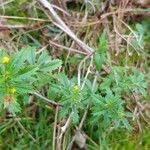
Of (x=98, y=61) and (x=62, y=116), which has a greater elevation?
(x=98, y=61)

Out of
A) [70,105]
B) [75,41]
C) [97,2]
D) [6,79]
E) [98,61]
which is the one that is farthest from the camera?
[97,2]

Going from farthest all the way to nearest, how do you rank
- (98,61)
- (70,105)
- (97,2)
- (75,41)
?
(97,2)
(75,41)
(98,61)
(70,105)

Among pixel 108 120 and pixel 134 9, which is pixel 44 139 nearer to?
pixel 108 120

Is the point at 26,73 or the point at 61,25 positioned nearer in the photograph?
the point at 26,73

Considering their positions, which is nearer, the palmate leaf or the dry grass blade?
the palmate leaf

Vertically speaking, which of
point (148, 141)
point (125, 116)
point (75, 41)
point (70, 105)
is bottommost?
point (148, 141)

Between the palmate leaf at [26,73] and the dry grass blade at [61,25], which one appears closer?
the palmate leaf at [26,73]

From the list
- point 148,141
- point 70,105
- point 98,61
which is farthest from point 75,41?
point 148,141

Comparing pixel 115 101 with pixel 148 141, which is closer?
pixel 115 101

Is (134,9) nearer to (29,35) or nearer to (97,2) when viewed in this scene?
(97,2)
